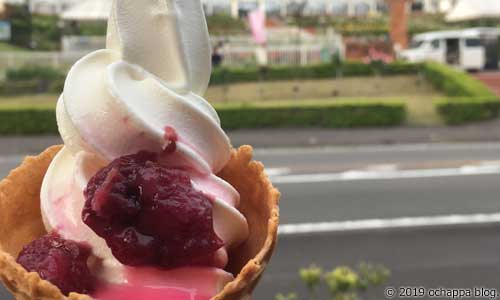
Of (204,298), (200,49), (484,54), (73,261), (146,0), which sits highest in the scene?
(146,0)

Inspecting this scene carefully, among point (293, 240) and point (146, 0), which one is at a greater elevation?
point (146, 0)

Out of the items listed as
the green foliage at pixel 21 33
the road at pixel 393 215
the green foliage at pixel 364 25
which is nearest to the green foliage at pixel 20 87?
the road at pixel 393 215

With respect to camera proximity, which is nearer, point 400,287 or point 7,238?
point 7,238

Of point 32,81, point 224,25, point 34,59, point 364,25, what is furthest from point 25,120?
point 364,25

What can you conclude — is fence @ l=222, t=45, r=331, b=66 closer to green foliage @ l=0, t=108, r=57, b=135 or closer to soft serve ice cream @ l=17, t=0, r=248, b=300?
green foliage @ l=0, t=108, r=57, b=135

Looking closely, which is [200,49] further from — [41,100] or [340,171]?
[41,100]

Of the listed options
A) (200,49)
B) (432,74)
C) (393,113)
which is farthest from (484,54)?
(200,49)
